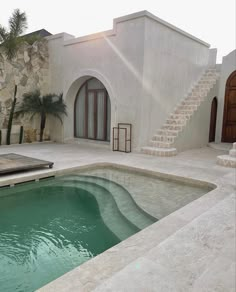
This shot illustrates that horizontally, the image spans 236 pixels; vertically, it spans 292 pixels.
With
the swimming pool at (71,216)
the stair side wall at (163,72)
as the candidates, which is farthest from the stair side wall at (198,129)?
the swimming pool at (71,216)

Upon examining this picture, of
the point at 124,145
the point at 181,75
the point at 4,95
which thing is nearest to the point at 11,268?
the point at 124,145

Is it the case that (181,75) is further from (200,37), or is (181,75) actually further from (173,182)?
(173,182)

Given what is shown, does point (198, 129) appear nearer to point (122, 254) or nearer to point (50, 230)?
point (50, 230)

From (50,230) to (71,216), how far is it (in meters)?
0.54

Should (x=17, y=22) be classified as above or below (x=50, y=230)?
above

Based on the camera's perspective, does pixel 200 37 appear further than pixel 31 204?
Yes

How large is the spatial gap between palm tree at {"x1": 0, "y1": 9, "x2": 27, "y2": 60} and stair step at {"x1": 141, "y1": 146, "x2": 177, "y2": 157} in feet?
21.5

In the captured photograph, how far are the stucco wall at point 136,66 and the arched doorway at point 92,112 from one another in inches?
14.8

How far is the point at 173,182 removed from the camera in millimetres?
5918

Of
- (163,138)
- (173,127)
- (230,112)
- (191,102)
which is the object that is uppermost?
(191,102)

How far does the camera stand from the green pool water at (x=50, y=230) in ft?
8.83

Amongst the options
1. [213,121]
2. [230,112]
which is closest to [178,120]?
[213,121]

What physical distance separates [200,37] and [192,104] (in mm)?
3545

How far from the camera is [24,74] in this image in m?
A: 10.6
